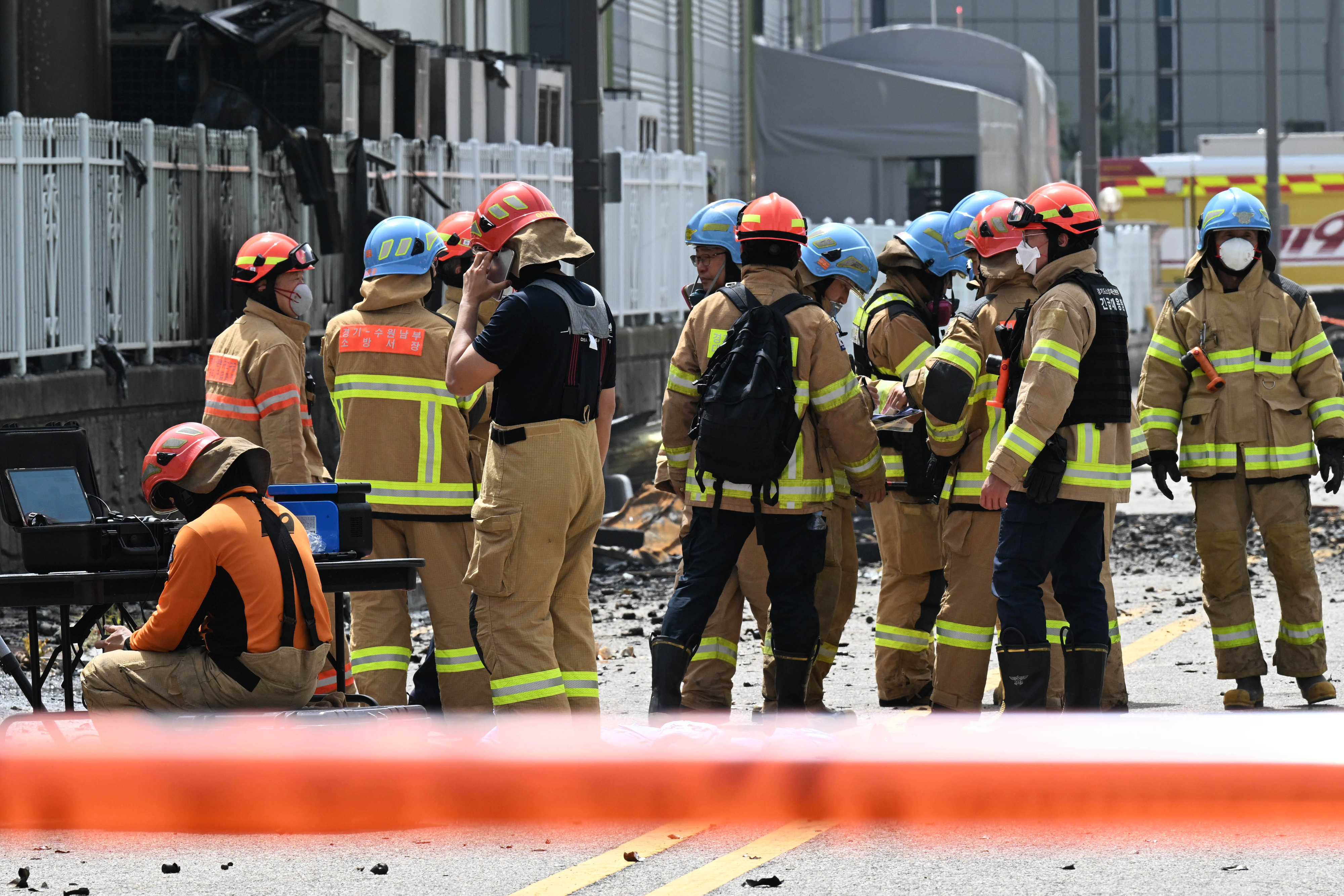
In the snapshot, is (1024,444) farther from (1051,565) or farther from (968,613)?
(968,613)

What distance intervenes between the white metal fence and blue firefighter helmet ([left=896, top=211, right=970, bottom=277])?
567 centimetres

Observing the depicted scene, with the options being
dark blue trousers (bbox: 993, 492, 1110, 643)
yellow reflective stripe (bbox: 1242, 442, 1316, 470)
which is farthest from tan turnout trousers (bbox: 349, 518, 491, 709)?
yellow reflective stripe (bbox: 1242, 442, 1316, 470)

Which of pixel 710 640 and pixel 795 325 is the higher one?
pixel 795 325

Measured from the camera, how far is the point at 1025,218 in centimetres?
650

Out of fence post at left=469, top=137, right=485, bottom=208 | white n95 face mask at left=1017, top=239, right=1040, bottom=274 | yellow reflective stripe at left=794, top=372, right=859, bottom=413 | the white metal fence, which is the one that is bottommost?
yellow reflective stripe at left=794, top=372, right=859, bottom=413

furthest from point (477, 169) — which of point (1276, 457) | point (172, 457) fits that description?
point (172, 457)

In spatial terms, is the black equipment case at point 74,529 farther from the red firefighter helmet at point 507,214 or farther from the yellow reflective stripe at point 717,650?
the yellow reflective stripe at point 717,650

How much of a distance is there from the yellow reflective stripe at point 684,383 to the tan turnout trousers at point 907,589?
1.19 metres

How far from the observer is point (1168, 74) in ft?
244

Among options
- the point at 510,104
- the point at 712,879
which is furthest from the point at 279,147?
the point at 712,879

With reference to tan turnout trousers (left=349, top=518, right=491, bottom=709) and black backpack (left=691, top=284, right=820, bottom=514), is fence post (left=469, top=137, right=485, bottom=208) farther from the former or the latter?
black backpack (left=691, top=284, right=820, bottom=514)

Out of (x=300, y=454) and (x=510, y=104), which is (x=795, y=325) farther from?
(x=510, y=104)

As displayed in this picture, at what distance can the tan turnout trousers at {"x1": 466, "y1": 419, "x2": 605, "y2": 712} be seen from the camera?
235 inches

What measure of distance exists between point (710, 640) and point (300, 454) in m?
1.65
